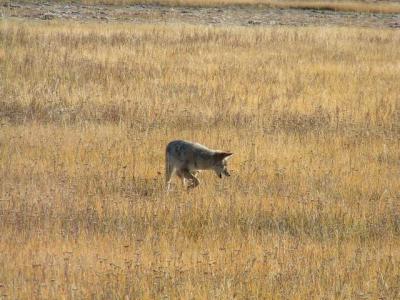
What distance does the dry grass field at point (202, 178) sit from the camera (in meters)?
7.39

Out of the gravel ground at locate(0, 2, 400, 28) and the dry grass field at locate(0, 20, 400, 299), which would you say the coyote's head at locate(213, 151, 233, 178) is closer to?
the dry grass field at locate(0, 20, 400, 299)

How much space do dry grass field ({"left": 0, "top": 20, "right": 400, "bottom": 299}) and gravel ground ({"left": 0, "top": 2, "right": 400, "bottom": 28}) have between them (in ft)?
40.0

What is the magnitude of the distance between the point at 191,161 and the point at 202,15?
1077 inches

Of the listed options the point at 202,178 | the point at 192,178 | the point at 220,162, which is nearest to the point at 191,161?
the point at 192,178

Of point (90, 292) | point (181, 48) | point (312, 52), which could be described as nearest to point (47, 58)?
point (181, 48)

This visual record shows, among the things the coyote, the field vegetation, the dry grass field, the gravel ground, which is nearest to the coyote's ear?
the coyote

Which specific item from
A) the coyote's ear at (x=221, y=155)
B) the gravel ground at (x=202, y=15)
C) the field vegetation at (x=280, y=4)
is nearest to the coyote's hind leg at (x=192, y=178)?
the coyote's ear at (x=221, y=155)

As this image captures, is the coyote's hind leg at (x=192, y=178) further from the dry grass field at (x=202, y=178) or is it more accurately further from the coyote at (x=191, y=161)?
the dry grass field at (x=202, y=178)

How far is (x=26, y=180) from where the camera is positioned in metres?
10.5

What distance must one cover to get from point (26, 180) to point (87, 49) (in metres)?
12.1

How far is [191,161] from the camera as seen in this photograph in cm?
1054

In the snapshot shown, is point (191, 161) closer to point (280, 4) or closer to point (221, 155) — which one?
point (221, 155)

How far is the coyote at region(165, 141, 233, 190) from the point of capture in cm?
1052

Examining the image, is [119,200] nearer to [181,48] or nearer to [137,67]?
[137,67]
